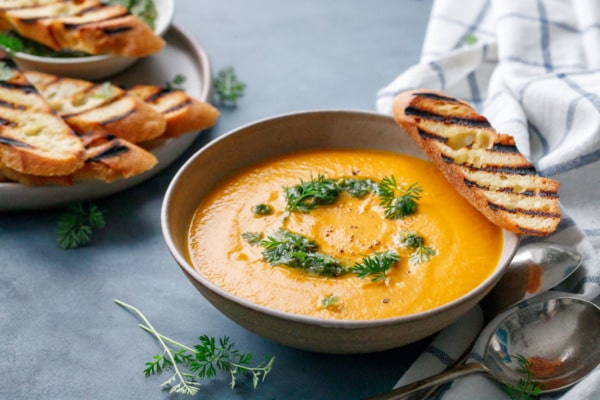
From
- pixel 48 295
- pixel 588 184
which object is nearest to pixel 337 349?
pixel 48 295

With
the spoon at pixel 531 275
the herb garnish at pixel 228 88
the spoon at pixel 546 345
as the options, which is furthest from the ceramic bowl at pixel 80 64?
the spoon at pixel 546 345

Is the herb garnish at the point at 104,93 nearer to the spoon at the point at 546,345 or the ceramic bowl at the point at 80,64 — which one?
the ceramic bowl at the point at 80,64

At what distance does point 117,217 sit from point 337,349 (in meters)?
1.35

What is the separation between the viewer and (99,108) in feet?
11.4

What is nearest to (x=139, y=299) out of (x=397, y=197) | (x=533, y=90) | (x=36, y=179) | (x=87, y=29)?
(x=36, y=179)

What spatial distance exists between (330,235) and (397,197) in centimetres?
34

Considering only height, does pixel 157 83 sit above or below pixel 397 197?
below

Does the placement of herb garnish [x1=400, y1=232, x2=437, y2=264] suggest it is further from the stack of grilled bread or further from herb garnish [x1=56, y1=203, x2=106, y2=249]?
herb garnish [x1=56, y1=203, x2=106, y2=249]

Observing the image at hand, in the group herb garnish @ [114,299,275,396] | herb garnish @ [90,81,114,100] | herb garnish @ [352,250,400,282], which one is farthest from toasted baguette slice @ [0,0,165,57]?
herb garnish @ [352,250,400,282]

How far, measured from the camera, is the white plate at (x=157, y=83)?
3152mm

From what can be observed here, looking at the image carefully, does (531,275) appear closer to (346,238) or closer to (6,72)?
(346,238)

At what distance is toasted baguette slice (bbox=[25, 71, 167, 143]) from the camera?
10.9 feet

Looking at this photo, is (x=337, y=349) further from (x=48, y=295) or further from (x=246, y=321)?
(x=48, y=295)

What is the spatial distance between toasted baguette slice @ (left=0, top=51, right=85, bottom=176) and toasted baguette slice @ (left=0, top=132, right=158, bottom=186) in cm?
6
